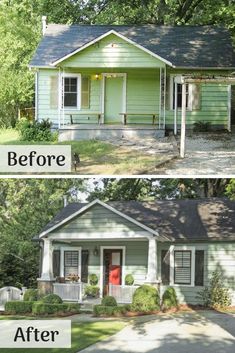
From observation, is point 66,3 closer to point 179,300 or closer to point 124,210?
point 124,210

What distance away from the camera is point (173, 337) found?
11.0 m

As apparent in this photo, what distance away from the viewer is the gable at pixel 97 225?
16.2 metres

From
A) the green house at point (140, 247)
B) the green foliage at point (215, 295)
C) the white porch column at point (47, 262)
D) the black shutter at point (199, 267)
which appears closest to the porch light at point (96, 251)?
the green house at point (140, 247)

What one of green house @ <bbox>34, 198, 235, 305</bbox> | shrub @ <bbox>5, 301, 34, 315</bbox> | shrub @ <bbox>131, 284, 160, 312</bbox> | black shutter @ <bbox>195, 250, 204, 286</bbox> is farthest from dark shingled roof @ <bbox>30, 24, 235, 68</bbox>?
shrub @ <bbox>5, 301, 34, 315</bbox>

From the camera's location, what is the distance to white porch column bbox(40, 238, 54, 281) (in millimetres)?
16031

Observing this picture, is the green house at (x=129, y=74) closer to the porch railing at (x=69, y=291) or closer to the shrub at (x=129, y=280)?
the shrub at (x=129, y=280)

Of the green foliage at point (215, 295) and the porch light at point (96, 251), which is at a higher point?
the porch light at point (96, 251)

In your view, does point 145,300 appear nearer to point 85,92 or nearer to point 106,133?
point 106,133

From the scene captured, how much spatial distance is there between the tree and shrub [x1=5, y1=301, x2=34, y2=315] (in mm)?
5823

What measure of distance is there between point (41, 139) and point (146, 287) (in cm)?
457

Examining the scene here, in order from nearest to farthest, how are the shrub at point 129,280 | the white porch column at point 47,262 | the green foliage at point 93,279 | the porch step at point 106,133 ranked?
the porch step at point 106,133 → the white porch column at point 47,262 → the shrub at point 129,280 → the green foliage at point 93,279

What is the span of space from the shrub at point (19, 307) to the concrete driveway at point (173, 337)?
285 cm

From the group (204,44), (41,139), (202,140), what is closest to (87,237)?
(41,139)

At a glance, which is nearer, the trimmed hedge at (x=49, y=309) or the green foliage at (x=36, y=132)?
the trimmed hedge at (x=49, y=309)
